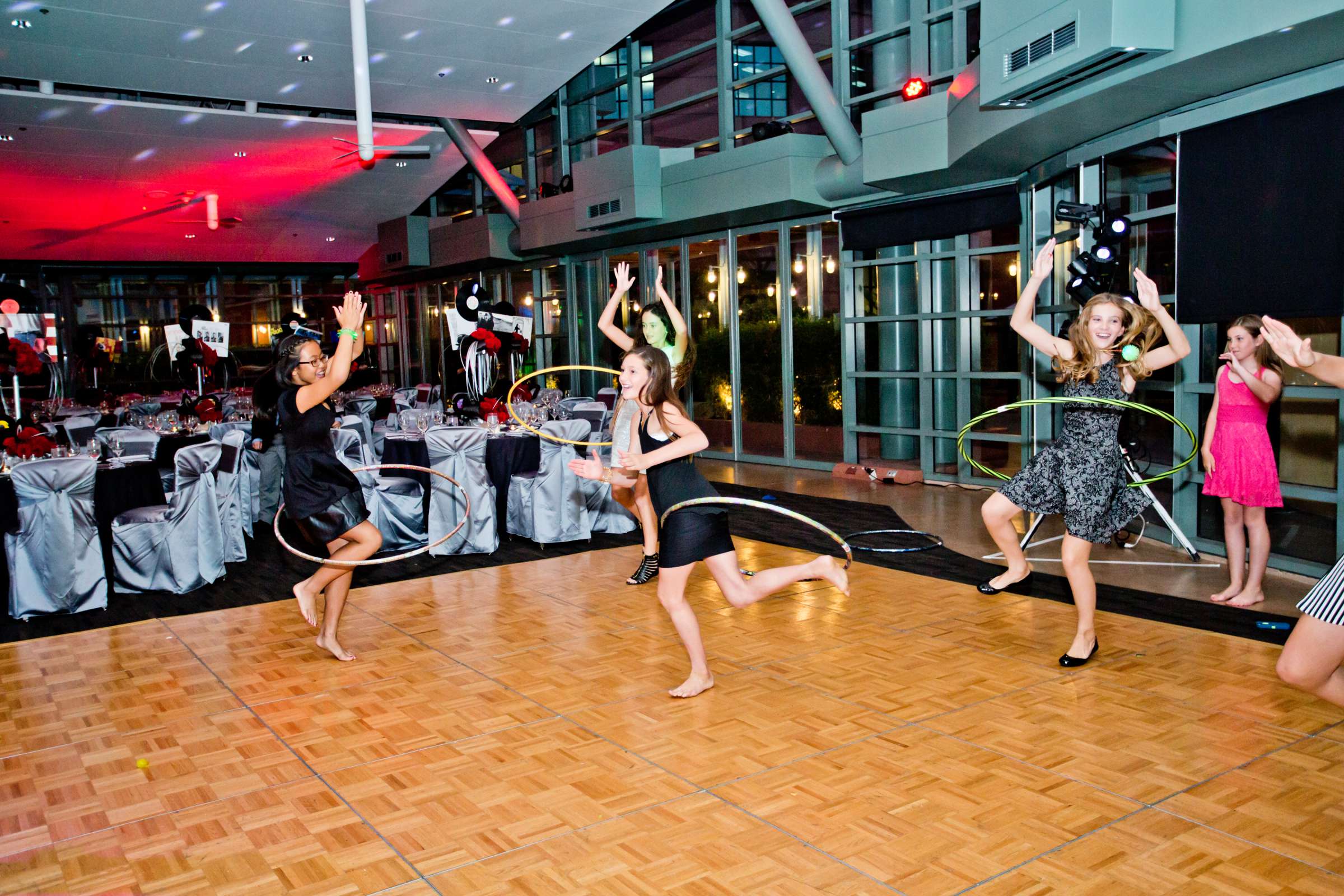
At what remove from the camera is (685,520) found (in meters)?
4.29

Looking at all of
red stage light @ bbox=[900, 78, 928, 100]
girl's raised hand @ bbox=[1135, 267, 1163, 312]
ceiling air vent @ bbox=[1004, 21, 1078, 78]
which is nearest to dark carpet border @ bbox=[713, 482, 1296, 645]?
girl's raised hand @ bbox=[1135, 267, 1163, 312]

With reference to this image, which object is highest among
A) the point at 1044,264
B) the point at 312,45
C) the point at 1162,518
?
the point at 312,45

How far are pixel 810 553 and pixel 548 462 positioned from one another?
216cm

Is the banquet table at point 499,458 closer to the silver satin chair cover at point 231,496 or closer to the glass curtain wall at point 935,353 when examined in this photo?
the silver satin chair cover at point 231,496

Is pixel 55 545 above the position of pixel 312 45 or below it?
below

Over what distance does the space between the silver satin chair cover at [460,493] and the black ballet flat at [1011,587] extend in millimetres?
3597

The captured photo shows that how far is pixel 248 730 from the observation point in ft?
13.9

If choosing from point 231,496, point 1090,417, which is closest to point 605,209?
point 231,496

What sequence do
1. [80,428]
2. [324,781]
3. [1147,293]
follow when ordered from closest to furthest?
[324,781] → [1147,293] → [80,428]

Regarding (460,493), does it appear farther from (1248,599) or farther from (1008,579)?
(1248,599)

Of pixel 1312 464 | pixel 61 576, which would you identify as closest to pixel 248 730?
pixel 61 576

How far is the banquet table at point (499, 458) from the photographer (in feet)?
26.4

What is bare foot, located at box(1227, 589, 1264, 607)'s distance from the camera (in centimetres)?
553

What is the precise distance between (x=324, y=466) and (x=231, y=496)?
284 cm
